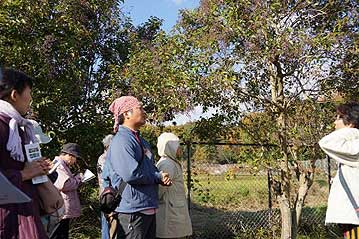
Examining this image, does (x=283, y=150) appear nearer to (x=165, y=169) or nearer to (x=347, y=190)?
(x=165, y=169)

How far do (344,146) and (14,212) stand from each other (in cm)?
250

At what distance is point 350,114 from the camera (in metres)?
3.87

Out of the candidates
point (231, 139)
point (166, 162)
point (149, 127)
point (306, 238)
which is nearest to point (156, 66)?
point (149, 127)

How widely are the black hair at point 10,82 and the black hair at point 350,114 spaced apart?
8.49 ft

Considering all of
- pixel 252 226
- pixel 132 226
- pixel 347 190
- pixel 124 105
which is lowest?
pixel 252 226

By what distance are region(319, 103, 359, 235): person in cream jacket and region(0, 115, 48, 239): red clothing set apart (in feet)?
7.69

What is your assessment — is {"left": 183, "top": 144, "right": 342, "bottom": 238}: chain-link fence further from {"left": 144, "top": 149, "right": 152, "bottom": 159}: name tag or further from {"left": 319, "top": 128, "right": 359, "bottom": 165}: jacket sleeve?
{"left": 144, "top": 149, "right": 152, "bottom": 159}: name tag

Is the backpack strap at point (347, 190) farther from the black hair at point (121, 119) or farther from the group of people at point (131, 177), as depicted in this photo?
the black hair at point (121, 119)

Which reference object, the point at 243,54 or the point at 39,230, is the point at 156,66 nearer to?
the point at 243,54

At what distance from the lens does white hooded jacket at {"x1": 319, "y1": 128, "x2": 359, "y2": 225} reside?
367 cm

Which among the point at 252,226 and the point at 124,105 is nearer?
the point at 124,105

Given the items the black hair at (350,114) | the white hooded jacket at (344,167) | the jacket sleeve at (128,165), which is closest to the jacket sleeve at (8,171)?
the jacket sleeve at (128,165)

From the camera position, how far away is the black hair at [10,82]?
7.78ft

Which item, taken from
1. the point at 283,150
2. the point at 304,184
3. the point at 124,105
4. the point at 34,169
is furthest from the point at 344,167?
the point at 34,169
